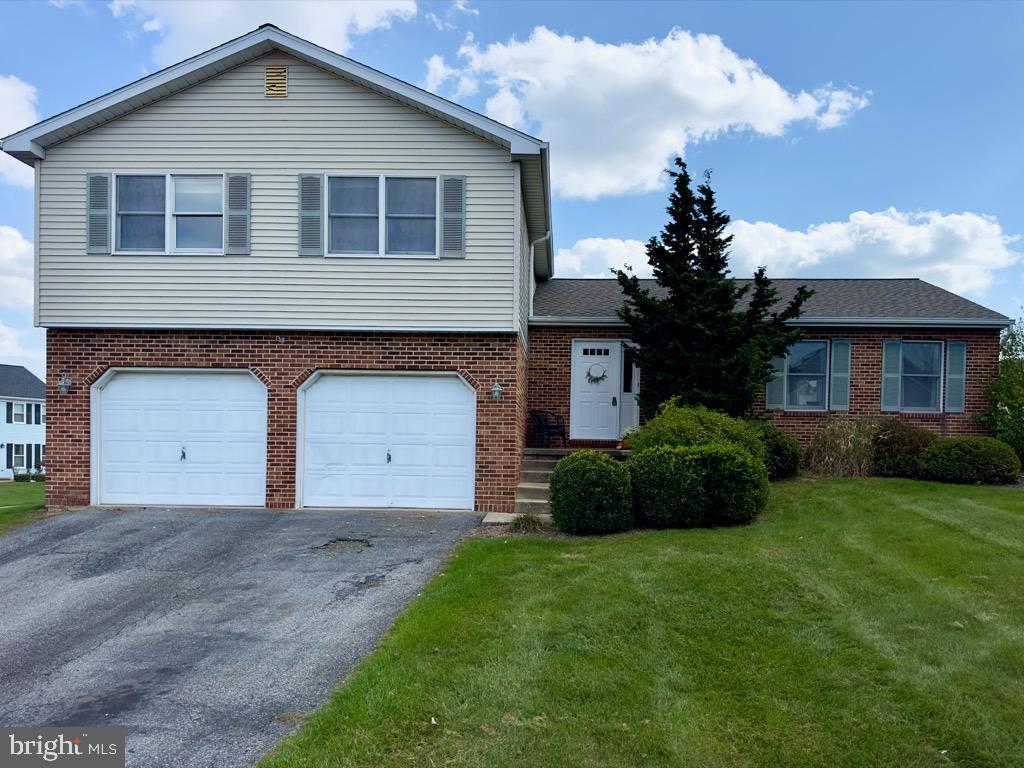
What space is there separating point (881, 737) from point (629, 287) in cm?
978

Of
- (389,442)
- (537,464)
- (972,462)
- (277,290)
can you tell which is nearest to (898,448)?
(972,462)

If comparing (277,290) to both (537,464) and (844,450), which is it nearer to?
(537,464)

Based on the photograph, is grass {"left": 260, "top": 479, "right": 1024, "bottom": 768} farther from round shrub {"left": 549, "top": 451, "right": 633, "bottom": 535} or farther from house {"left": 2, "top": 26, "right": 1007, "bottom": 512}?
house {"left": 2, "top": 26, "right": 1007, "bottom": 512}

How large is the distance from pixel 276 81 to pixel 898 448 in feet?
41.1

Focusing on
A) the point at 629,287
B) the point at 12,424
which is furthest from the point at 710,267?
the point at 12,424

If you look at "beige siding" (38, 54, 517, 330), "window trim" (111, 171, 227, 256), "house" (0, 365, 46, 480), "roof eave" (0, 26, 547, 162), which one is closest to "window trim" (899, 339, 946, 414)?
"beige siding" (38, 54, 517, 330)

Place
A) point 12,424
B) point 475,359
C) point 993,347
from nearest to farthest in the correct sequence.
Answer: point 475,359, point 993,347, point 12,424

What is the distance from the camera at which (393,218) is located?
11.4 meters

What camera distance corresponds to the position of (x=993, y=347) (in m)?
14.7

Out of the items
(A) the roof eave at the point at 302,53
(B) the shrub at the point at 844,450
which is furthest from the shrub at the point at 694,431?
(A) the roof eave at the point at 302,53

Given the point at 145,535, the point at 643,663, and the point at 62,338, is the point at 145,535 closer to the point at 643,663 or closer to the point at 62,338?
the point at 62,338

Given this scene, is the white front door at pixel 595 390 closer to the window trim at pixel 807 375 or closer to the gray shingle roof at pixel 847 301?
the gray shingle roof at pixel 847 301

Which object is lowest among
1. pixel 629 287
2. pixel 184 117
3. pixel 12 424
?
pixel 12 424

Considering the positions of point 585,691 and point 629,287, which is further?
point 629,287
